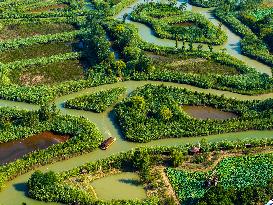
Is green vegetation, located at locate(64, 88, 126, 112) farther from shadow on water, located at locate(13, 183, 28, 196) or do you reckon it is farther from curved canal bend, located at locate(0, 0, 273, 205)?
shadow on water, located at locate(13, 183, 28, 196)

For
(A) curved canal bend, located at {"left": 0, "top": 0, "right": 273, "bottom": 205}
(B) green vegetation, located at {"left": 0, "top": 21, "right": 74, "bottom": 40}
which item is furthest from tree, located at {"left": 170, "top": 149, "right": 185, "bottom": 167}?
(B) green vegetation, located at {"left": 0, "top": 21, "right": 74, "bottom": 40}

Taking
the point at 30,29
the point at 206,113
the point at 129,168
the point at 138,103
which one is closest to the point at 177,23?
the point at 30,29

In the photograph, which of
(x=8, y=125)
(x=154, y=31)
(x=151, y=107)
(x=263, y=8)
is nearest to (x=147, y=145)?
(x=151, y=107)

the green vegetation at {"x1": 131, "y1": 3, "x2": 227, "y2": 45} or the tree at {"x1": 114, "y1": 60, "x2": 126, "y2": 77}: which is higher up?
the green vegetation at {"x1": 131, "y1": 3, "x2": 227, "y2": 45}

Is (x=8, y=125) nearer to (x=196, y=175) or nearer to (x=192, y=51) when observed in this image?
(x=196, y=175)

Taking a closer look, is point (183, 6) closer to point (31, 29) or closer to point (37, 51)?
point (31, 29)

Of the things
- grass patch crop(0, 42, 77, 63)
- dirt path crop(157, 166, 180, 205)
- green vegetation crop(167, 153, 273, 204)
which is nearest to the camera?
green vegetation crop(167, 153, 273, 204)

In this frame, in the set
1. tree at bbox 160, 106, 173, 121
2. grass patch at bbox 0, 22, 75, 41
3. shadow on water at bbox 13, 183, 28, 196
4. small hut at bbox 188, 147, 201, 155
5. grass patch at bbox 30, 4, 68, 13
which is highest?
grass patch at bbox 30, 4, 68, 13

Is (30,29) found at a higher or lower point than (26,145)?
higher
